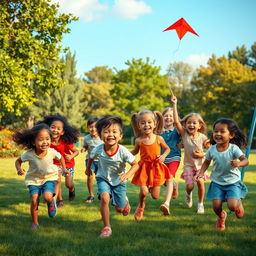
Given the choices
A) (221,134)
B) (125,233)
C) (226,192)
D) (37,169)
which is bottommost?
(125,233)

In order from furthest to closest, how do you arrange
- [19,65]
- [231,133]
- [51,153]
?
[19,65], [51,153], [231,133]

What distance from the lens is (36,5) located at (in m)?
16.4

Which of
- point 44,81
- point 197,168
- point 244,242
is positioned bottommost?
point 244,242

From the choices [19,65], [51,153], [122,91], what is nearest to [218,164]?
[51,153]

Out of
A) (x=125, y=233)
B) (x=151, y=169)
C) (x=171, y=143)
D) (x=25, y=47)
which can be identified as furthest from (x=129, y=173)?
(x=25, y=47)

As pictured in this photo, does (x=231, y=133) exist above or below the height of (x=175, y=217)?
above

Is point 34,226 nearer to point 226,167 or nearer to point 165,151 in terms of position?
point 165,151

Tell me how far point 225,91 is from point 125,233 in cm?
4393

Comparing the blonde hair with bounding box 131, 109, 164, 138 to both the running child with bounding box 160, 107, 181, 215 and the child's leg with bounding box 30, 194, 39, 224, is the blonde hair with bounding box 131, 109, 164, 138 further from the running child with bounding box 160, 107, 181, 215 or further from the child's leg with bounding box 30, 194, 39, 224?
the child's leg with bounding box 30, 194, 39, 224

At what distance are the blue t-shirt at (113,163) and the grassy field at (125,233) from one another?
0.76 meters

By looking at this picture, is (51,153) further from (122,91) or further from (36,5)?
(122,91)

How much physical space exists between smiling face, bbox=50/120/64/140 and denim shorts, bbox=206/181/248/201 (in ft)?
11.4

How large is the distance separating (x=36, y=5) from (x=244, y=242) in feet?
50.0

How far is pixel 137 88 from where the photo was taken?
157 ft
